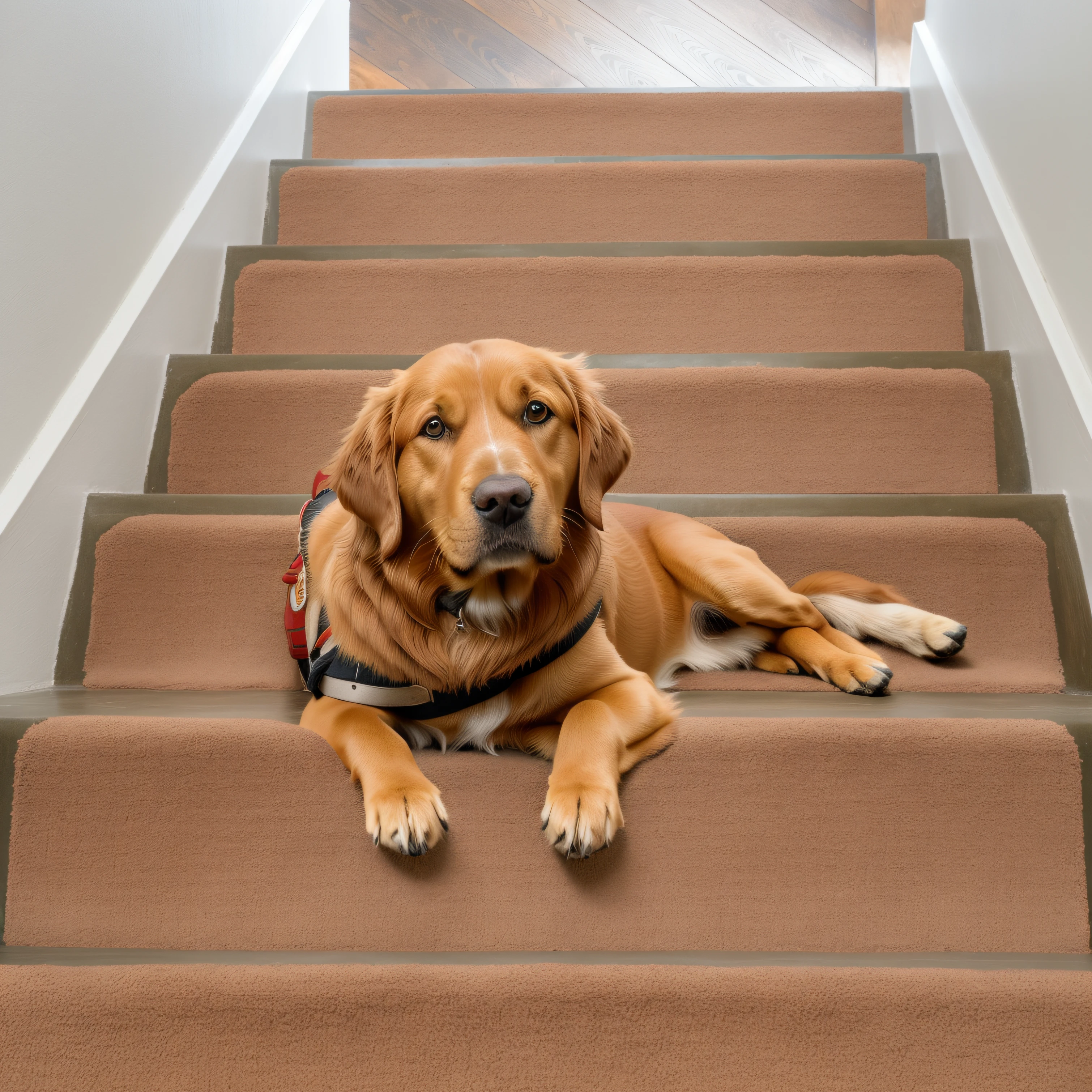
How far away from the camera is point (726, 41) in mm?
4168

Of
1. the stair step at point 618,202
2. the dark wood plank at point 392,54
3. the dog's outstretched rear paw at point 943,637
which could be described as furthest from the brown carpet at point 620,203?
the dark wood plank at point 392,54

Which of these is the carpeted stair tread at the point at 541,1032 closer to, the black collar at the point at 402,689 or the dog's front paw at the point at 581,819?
the dog's front paw at the point at 581,819

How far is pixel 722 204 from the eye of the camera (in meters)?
2.27

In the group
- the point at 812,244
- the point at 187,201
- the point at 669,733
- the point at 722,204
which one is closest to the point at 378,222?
the point at 187,201

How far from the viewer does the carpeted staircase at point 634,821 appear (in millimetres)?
863

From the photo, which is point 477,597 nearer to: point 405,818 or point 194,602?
point 405,818

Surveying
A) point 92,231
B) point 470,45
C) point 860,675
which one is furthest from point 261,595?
point 470,45

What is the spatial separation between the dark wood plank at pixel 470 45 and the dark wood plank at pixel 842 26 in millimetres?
1163

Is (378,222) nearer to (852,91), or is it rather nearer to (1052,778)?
(852,91)

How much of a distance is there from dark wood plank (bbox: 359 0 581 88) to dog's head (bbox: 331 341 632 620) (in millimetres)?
3518

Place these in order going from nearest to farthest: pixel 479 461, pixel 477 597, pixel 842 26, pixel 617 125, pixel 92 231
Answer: pixel 479 461
pixel 477 597
pixel 92 231
pixel 617 125
pixel 842 26

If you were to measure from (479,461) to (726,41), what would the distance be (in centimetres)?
401

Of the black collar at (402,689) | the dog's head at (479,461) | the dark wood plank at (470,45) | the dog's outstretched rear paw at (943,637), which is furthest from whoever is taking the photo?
the dark wood plank at (470,45)

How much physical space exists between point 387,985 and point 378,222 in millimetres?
1979
